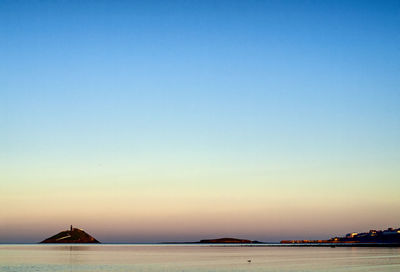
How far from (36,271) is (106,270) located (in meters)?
11.1

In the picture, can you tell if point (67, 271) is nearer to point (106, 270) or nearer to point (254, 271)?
point (106, 270)

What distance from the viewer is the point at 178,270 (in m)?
81.4

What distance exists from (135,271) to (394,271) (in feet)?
135

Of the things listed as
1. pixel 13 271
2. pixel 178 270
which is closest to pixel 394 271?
pixel 178 270

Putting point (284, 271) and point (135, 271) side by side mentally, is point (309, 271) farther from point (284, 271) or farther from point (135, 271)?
point (135, 271)

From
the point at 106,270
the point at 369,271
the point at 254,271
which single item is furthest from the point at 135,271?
the point at 369,271

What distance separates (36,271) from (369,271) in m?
53.7

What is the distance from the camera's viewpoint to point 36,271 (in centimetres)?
7888

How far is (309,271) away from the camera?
7919 cm

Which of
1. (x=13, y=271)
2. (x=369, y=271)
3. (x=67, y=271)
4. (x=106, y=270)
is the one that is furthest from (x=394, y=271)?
(x=13, y=271)

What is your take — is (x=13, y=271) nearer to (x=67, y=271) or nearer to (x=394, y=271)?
(x=67, y=271)

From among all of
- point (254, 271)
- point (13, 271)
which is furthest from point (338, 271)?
point (13, 271)

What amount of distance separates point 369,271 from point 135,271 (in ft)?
124

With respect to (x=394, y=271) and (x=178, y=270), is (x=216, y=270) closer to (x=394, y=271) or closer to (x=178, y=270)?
(x=178, y=270)
